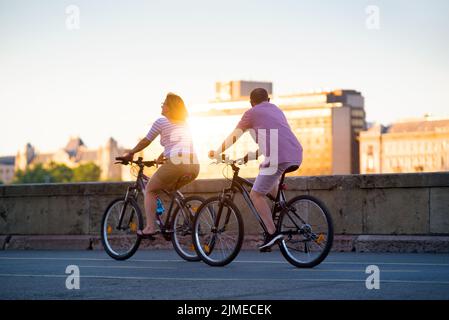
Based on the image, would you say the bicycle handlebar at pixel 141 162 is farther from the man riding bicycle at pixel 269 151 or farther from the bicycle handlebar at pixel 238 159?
the man riding bicycle at pixel 269 151

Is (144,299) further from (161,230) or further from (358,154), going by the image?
(358,154)

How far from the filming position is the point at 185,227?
10.8m

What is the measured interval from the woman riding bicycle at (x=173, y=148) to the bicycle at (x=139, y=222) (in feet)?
0.29

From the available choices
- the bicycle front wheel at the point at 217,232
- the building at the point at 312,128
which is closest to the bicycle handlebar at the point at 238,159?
the bicycle front wheel at the point at 217,232

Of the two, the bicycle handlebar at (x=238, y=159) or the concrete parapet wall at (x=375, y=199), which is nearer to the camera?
the bicycle handlebar at (x=238, y=159)

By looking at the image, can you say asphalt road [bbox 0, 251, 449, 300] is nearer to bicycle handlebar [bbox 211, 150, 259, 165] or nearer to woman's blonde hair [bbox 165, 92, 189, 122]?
bicycle handlebar [bbox 211, 150, 259, 165]

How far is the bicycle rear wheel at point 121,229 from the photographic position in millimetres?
11516

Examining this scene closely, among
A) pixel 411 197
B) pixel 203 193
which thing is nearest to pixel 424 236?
pixel 411 197

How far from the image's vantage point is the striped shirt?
11.0 metres

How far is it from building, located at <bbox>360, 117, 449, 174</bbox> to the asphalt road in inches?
6061

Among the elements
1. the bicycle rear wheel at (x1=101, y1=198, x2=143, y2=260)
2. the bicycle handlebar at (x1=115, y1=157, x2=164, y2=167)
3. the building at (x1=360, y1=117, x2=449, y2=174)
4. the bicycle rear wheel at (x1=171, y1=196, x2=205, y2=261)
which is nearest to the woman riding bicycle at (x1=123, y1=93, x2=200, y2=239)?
the bicycle handlebar at (x1=115, y1=157, x2=164, y2=167)

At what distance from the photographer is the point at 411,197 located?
1297 cm

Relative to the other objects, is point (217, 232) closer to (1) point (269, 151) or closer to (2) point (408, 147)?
(1) point (269, 151)
